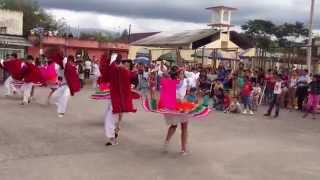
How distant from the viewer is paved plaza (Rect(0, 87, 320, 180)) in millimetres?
9297

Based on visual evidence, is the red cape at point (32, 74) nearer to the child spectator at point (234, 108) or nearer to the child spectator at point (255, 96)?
the child spectator at point (234, 108)

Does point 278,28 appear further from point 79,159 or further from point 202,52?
point 79,159

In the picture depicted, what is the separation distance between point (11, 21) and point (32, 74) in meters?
34.1

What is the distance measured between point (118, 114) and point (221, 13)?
44437 mm

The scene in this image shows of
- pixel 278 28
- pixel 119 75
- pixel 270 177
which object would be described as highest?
pixel 278 28

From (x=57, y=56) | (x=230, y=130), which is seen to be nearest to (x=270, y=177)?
(x=230, y=130)

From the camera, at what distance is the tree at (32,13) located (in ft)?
237

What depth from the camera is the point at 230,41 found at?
48.8 metres

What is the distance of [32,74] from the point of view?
67.6ft

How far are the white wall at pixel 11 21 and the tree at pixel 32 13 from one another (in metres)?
17.0

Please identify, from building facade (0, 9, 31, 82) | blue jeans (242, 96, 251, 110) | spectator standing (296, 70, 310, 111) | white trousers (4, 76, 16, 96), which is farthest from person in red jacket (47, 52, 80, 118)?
building facade (0, 9, 31, 82)

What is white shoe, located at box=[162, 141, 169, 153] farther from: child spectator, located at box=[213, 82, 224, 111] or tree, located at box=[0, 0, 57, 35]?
tree, located at box=[0, 0, 57, 35]

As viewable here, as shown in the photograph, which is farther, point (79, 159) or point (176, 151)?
point (176, 151)

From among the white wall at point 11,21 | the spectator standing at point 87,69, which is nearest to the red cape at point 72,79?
the spectator standing at point 87,69
